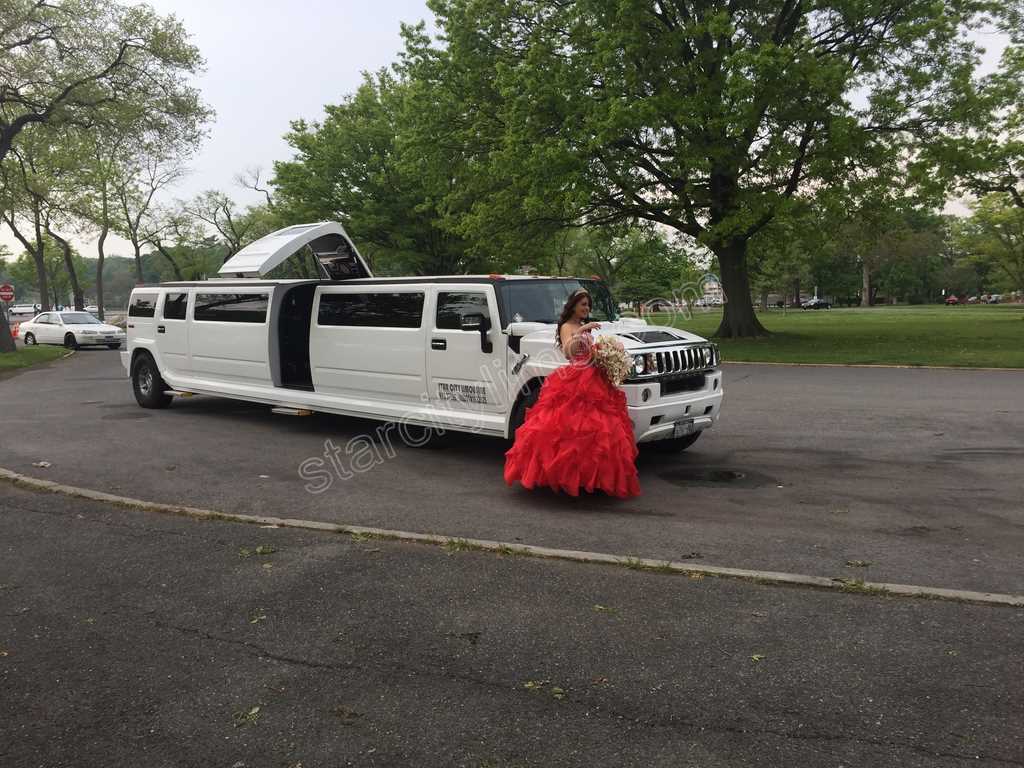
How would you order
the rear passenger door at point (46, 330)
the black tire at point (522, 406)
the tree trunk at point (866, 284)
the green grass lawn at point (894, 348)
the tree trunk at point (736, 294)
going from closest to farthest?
1. the black tire at point (522, 406)
2. the green grass lawn at point (894, 348)
3. the tree trunk at point (736, 294)
4. the rear passenger door at point (46, 330)
5. the tree trunk at point (866, 284)

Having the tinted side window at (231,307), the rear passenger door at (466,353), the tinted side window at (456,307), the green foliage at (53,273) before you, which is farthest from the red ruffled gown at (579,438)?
the green foliage at (53,273)

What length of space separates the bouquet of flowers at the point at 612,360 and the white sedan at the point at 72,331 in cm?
2844

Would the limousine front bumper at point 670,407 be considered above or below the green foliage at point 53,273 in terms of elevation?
below

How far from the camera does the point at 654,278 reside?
75125mm

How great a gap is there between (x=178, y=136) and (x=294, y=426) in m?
23.4

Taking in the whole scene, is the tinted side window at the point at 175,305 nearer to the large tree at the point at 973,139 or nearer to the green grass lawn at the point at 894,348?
the green grass lawn at the point at 894,348

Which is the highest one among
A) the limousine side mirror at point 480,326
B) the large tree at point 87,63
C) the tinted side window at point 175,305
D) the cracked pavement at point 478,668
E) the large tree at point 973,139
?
the large tree at point 87,63

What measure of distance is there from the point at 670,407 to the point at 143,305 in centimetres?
943

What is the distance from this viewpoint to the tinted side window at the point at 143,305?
12.4 meters

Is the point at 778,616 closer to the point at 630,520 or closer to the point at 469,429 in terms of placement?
the point at 630,520

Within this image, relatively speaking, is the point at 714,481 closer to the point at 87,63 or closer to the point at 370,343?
the point at 370,343

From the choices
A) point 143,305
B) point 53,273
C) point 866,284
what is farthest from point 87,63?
point 866,284

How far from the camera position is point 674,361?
732cm

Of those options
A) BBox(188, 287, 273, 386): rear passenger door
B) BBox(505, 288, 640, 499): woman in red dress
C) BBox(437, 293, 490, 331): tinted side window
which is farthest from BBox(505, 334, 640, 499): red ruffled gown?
BBox(188, 287, 273, 386): rear passenger door
